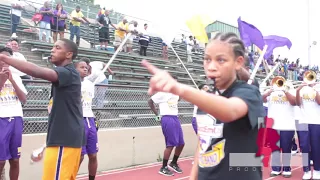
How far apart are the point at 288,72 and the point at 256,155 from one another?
22.3 m

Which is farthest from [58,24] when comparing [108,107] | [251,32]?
[251,32]

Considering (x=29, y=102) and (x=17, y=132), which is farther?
(x=29, y=102)

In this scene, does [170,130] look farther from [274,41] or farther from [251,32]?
[274,41]

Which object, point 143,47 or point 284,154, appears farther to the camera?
point 143,47

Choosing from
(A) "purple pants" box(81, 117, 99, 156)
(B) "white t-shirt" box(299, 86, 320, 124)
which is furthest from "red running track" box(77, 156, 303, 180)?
(B) "white t-shirt" box(299, 86, 320, 124)

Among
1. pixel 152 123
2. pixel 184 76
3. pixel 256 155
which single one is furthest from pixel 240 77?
pixel 184 76

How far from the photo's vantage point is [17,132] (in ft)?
14.7

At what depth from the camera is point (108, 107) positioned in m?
7.89

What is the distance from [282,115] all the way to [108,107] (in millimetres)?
3724

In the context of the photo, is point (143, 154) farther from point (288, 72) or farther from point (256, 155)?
point (288, 72)

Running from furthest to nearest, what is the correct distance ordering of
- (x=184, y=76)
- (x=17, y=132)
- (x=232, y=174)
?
(x=184, y=76)
(x=17, y=132)
(x=232, y=174)

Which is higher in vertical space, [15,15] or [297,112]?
[15,15]

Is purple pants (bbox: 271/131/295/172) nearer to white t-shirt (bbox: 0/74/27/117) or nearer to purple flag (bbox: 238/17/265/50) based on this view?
purple flag (bbox: 238/17/265/50)

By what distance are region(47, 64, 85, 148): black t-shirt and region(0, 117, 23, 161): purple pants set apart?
135cm
